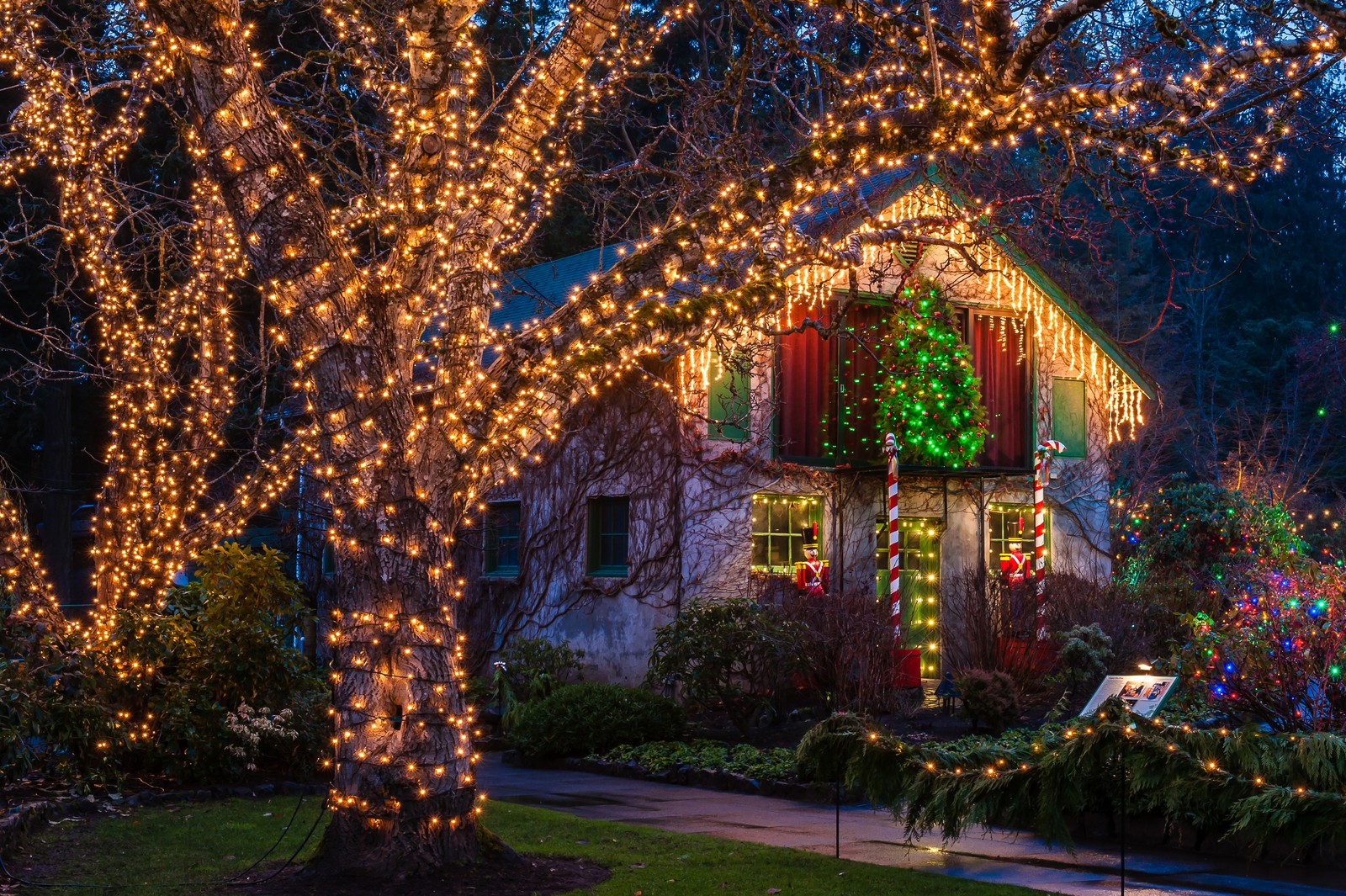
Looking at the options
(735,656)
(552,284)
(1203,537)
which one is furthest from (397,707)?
(1203,537)

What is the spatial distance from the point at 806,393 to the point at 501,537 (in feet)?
17.5

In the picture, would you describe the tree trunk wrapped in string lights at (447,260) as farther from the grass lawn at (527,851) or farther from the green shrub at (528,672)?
the green shrub at (528,672)

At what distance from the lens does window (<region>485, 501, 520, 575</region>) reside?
20.5 m

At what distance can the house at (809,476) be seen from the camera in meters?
17.6

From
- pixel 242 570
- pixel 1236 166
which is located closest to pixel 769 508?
pixel 242 570

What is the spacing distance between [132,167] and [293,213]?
2049 cm

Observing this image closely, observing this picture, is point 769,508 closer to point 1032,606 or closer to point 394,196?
point 1032,606

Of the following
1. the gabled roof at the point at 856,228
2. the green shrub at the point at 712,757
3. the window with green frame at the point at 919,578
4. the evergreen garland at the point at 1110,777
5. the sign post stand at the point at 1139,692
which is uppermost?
the gabled roof at the point at 856,228

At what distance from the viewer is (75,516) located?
120ft

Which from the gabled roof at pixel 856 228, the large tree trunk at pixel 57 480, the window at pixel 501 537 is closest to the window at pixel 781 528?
the gabled roof at pixel 856 228

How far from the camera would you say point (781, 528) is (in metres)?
18.2

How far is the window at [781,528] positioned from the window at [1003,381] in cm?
307

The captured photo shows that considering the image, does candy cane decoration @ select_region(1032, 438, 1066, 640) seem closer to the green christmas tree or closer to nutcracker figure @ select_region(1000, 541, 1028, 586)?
nutcracker figure @ select_region(1000, 541, 1028, 586)

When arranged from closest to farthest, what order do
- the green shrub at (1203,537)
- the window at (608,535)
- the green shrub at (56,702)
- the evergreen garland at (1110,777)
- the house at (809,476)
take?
the evergreen garland at (1110,777) < the green shrub at (56,702) < the house at (809,476) < the window at (608,535) < the green shrub at (1203,537)
